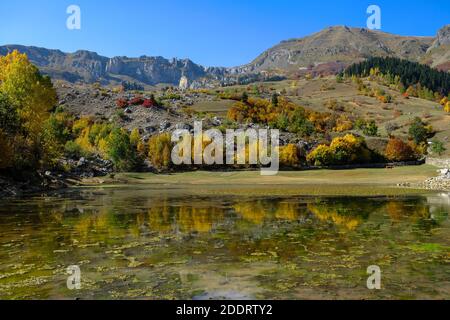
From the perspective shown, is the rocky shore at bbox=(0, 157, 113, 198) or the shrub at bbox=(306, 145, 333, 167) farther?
the shrub at bbox=(306, 145, 333, 167)

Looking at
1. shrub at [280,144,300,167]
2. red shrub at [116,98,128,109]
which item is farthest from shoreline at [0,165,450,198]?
red shrub at [116,98,128,109]

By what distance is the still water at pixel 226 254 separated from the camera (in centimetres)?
1431

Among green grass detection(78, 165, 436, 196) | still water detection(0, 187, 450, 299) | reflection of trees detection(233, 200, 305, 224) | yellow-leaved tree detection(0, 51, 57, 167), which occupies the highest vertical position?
yellow-leaved tree detection(0, 51, 57, 167)

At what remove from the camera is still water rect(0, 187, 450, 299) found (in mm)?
14312

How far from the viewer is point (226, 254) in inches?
784

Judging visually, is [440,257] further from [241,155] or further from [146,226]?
[241,155]

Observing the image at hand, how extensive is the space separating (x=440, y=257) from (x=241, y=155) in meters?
96.7

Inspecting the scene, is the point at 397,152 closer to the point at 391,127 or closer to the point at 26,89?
the point at 391,127

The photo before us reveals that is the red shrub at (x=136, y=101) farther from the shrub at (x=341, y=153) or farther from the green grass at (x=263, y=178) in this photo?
the shrub at (x=341, y=153)

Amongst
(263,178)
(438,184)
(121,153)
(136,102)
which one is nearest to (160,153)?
(121,153)

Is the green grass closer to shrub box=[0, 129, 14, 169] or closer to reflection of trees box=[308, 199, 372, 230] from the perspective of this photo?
shrub box=[0, 129, 14, 169]
